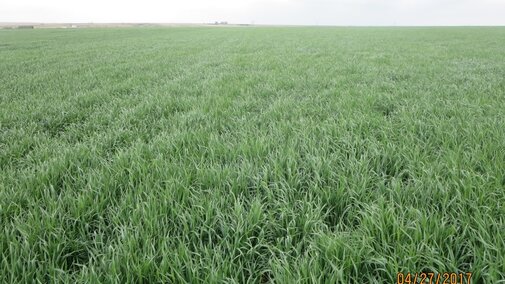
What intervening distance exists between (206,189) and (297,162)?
1.07 m

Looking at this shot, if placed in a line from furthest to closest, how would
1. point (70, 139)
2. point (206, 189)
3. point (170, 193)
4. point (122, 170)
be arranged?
point (70, 139) < point (122, 170) < point (206, 189) < point (170, 193)

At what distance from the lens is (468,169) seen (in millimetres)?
2873

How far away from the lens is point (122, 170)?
3.12m

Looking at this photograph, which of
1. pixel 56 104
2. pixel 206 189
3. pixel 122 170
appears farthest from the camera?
pixel 56 104

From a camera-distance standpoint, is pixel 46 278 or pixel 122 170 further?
Result: pixel 122 170

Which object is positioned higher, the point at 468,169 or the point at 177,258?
the point at 468,169

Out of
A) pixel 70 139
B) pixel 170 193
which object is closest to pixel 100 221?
pixel 170 193

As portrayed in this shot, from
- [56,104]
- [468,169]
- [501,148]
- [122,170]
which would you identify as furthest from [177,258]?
[56,104]

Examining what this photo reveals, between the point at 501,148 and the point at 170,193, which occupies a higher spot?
the point at 501,148

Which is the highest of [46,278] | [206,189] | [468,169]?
[468,169]

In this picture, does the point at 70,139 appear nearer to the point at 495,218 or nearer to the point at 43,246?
the point at 43,246

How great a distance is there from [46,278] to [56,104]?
18.9 ft

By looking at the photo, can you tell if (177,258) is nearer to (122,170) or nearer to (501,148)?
(122,170)

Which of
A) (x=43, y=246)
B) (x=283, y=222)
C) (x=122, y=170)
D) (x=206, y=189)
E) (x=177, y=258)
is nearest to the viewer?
(x=177, y=258)
